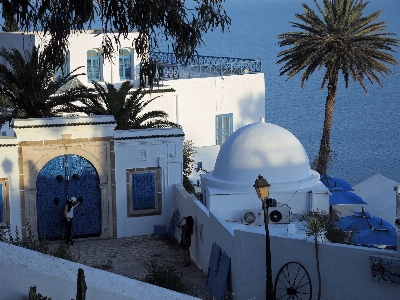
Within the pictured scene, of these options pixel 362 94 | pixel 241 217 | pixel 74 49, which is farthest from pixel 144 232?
pixel 362 94

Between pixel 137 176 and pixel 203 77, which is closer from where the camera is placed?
pixel 137 176

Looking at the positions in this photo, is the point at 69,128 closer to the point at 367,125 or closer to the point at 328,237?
the point at 328,237

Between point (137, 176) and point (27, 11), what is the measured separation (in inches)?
405

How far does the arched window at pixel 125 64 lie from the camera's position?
104ft

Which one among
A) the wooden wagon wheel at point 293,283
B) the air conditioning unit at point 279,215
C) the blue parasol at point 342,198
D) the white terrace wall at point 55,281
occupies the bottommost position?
the wooden wagon wheel at point 293,283

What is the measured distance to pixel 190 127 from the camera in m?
31.5

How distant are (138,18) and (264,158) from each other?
971 cm

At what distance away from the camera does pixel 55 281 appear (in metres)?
8.72

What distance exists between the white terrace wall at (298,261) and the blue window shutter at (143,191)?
3361 mm

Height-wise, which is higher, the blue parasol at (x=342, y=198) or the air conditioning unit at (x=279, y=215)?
the air conditioning unit at (x=279, y=215)

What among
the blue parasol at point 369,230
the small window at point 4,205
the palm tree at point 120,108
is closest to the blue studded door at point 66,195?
the small window at point 4,205

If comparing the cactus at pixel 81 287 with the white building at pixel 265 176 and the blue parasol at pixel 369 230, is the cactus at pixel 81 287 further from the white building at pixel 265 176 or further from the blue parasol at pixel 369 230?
the white building at pixel 265 176

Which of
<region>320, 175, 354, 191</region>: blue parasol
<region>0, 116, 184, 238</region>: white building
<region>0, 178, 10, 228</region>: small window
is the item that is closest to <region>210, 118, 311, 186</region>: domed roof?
<region>0, 116, 184, 238</region>: white building

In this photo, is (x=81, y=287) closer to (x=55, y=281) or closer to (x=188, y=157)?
(x=55, y=281)
